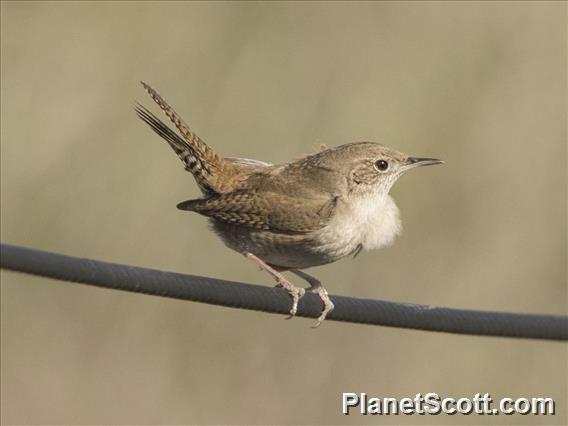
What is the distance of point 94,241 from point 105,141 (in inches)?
26.9

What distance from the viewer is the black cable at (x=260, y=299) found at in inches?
114

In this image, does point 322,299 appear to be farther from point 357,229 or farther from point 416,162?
point 416,162

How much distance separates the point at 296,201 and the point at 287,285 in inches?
20.3

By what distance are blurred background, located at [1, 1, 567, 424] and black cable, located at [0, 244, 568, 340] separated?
255cm

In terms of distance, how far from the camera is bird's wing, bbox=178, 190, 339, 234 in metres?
5.06

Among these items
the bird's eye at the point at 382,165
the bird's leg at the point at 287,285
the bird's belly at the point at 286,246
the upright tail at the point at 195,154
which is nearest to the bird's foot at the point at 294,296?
the bird's leg at the point at 287,285

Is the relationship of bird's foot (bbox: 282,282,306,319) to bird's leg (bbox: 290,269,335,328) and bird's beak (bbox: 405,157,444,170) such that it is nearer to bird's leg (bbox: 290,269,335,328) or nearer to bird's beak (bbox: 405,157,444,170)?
bird's leg (bbox: 290,269,335,328)

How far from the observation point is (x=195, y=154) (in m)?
5.29

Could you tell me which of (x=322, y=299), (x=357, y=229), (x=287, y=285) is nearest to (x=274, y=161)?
(x=357, y=229)

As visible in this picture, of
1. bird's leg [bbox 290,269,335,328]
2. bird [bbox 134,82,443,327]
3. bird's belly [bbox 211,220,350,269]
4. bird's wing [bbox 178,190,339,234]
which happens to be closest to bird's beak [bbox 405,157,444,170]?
bird [bbox 134,82,443,327]

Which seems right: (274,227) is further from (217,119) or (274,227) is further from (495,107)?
(495,107)

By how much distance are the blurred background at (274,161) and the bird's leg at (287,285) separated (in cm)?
203

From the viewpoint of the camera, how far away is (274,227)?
5125mm

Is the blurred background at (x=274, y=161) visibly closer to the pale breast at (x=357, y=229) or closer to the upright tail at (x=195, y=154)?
the upright tail at (x=195, y=154)
